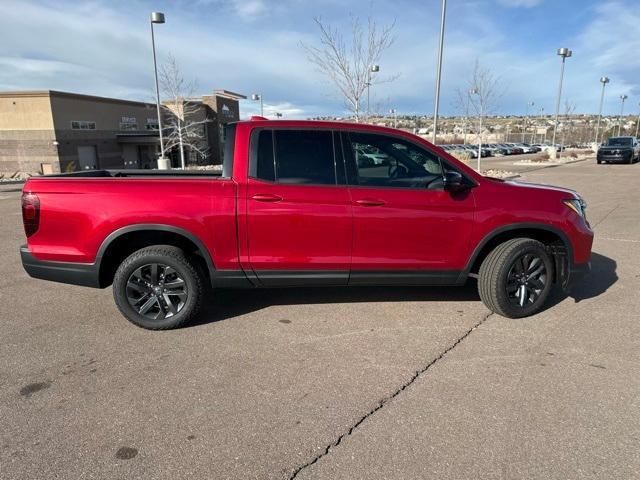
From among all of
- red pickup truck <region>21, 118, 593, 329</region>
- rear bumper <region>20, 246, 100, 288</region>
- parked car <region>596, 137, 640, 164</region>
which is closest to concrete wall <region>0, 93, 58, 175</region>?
rear bumper <region>20, 246, 100, 288</region>

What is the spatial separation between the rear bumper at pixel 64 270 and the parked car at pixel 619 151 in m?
32.8

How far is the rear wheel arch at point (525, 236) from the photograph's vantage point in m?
4.15

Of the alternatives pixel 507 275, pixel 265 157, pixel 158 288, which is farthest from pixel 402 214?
pixel 158 288

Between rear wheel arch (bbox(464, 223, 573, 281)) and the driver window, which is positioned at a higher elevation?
the driver window

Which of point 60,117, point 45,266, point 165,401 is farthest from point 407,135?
point 60,117

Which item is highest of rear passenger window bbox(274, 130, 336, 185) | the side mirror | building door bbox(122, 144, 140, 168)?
rear passenger window bbox(274, 130, 336, 185)

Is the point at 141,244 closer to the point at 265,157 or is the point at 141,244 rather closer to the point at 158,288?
the point at 158,288

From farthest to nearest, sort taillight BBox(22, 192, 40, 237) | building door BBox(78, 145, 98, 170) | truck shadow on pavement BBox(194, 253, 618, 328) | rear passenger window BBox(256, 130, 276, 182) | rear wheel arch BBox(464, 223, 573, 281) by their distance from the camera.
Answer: building door BBox(78, 145, 98, 170) → truck shadow on pavement BBox(194, 253, 618, 328) → rear wheel arch BBox(464, 223, 573, 281) → rear passenger window BBox(256, 130, 276, 182) → taillight BBox(22, 192, 40, 237)

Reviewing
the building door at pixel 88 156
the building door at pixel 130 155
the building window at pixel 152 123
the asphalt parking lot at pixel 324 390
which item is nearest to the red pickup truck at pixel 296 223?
the asphalt parking lot at pixel 324 390

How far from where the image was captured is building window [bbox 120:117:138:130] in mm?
48812

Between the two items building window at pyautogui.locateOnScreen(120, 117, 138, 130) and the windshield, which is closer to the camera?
the windshield

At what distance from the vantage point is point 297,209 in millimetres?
3844

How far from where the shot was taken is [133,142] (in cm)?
Result: 4941

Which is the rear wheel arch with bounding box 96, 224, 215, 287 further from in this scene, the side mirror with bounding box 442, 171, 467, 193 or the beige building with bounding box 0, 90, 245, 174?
the beige building with bounding box 0, 90, 245, 174
